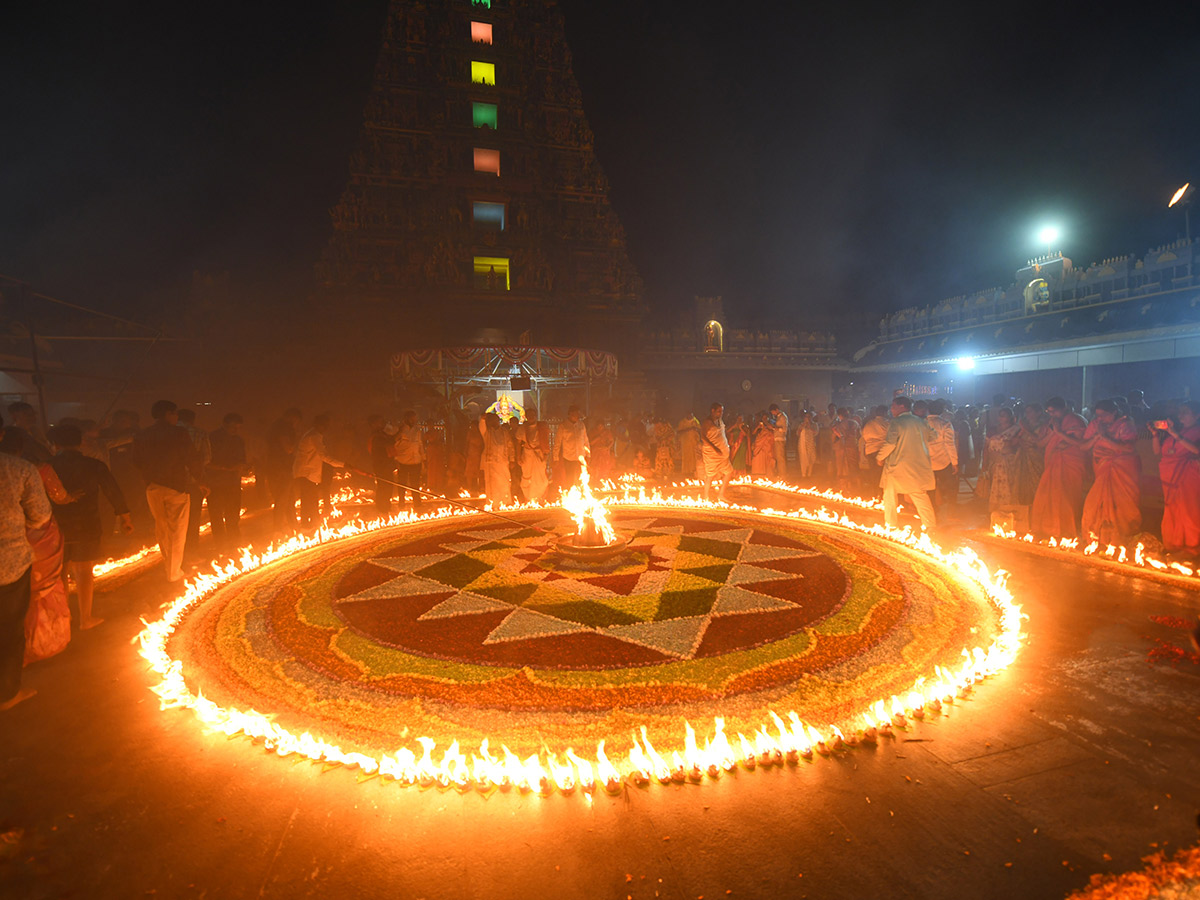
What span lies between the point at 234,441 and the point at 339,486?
6102mm

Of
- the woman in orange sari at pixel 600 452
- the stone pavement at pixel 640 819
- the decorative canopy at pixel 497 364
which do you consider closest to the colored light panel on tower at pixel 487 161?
the decorative canopy at pixel 497 364

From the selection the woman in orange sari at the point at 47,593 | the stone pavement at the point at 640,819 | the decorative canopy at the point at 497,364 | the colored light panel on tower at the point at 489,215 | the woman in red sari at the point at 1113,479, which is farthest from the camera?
the colored light panel on tower at the point at 489,215

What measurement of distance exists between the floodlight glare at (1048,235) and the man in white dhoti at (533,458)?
92.3 ft

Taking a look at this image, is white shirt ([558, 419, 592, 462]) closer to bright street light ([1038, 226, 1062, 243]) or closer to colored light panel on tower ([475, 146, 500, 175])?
colored light panel on tower ([475, 146, 500, 175])

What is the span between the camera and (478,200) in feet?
78.0

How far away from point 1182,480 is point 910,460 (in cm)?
285

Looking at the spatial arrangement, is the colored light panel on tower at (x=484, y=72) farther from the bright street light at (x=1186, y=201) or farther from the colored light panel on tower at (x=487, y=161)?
the bright street light at (x=1186, y=201)

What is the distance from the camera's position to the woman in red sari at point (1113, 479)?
736cm

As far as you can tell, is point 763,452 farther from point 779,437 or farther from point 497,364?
point 497,364

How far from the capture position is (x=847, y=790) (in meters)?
3.01

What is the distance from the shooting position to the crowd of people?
4.79 metres

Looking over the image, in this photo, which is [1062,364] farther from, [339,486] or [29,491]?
[29,491]

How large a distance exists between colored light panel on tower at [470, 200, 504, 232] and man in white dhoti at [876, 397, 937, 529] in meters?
20.4

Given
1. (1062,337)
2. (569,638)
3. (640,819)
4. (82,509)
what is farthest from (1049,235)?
(82,509)
